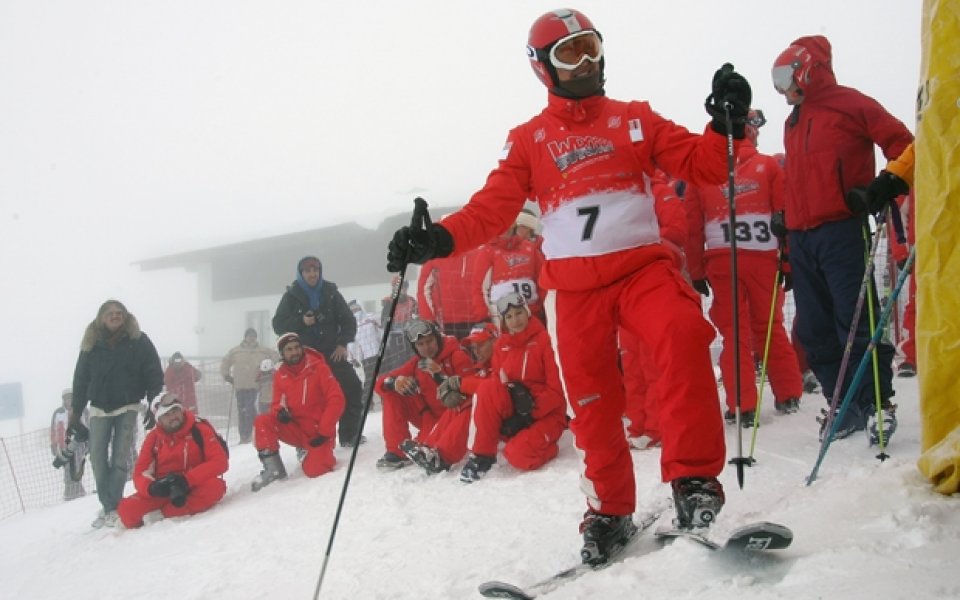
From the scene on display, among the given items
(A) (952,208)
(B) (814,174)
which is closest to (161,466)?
(B) (814,174)

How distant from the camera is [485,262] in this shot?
20.9ft

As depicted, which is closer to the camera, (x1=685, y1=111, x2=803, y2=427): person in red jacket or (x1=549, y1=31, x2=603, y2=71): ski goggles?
(x1=549, y1=31, x2=603, y2=71): ski goggles

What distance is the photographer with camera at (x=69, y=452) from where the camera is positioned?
6.79m

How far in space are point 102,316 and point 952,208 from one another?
21.8ft

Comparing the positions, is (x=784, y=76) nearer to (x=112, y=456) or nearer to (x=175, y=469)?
(x=175, y=469)

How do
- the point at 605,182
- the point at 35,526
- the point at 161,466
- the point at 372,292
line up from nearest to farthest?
1. the point at 605,182
2. the point at 161,466
3. the point at 35,526
4. the point at 372,292

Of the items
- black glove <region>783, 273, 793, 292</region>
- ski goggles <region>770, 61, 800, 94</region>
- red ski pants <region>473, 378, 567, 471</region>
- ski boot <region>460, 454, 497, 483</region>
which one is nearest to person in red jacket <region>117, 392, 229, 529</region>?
ski boot <region>460, 454, 497, 483</region>

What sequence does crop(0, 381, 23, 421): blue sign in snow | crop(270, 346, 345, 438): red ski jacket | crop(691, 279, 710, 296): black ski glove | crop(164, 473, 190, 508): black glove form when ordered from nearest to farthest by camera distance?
crop(691, 279, 710, 296): black ski glove, crop(164, 473, 190, 508): black glove, crop(270, 346, 345, 438): red ski jacket, crop(0, 381, 23, 421): blue sign in snow

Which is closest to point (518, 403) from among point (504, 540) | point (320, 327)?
point (504, 540)

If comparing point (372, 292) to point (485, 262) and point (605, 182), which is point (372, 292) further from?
point (605, 182)

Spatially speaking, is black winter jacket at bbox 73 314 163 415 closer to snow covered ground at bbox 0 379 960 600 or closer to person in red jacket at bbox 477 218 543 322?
snow covered ground at bbox 0 379 960 600

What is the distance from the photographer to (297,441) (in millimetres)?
6551

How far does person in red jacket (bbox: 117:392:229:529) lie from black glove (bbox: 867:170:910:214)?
5.24 meters

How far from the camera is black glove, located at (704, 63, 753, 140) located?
2.55 meters
